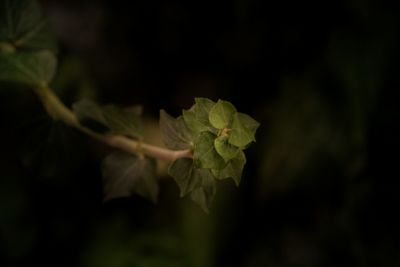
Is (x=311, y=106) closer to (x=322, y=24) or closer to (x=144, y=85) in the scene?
(x=322, y=24)

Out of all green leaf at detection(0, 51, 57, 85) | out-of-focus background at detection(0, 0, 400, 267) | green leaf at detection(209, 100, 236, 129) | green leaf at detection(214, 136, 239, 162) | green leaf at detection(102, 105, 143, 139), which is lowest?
out-of-focus background at detection(0, 0, 400, 267)

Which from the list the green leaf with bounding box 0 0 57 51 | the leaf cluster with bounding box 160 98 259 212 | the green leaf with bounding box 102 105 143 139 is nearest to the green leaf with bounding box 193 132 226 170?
the leaf cluster with bounding box 160 98 259 212

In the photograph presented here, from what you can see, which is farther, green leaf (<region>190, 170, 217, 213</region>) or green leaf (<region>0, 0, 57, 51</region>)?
green leaf (<region>0, 0, 57, 51</region>)

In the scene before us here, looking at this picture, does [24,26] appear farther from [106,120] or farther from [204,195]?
[204,195]

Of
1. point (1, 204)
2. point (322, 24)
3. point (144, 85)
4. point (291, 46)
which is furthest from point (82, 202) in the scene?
point (322, 24)

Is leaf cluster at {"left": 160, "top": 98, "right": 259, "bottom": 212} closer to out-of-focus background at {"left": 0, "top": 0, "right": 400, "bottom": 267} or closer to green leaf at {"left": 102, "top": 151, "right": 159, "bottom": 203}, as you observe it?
green leaf at {"left": 102, "top": 151, "right": 159, "bottom": 203}
